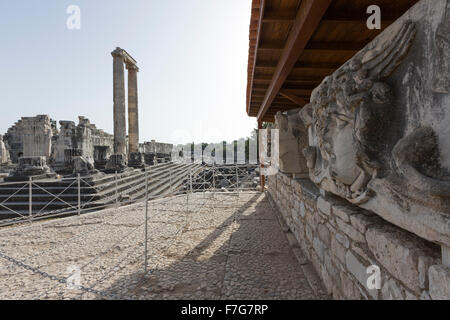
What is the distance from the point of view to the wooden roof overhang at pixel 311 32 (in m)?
2.02

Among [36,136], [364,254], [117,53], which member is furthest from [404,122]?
[36,136]

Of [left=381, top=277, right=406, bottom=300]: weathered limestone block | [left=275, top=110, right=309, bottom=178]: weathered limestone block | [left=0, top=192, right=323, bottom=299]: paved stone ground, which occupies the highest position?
[left=275, top=110, right=309, bottom=178]: weathered limestone block

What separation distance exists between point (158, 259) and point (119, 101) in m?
14.3

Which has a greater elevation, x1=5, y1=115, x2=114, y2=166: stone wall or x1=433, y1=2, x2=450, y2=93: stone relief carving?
x1=5, y1=115, x2=114, y2=166: stone wall

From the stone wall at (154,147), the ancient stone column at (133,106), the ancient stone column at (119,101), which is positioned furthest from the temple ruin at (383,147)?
the stone wall at (154,147)

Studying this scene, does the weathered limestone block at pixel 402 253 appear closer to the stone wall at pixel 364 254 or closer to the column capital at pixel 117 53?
the stone wall at pixel 364 254

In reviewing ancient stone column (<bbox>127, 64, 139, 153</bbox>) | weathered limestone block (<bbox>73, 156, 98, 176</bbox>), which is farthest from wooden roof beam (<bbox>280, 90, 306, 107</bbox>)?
ancient stone column (<bbox>127, 64, 139, 153</bbox>)

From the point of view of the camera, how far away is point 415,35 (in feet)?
3.68

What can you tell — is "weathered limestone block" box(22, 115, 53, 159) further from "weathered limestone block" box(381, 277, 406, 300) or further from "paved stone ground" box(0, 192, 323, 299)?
"weathered limestone block" box(381, 277, 406, 300)

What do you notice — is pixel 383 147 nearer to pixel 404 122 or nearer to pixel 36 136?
pixel 404 122

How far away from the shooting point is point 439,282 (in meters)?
0.96

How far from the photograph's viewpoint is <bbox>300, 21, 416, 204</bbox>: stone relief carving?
1294 millimetres

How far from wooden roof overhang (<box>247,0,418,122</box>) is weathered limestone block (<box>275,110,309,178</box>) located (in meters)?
0.81

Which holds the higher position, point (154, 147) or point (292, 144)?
point (154, 147)
